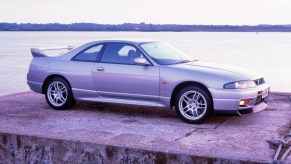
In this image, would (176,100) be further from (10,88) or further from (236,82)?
(10,88)

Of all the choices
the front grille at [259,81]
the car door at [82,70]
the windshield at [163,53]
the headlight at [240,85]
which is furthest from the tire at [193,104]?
the car door at [82,70]

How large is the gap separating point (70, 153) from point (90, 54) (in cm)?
262

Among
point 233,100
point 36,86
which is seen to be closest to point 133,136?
point 233,100

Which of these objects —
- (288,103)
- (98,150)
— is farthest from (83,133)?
(288,103)

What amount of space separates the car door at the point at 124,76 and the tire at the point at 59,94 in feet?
2.33

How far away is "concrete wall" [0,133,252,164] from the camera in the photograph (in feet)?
19.3

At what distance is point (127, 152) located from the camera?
6.06 metres

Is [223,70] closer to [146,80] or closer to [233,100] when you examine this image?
[233,100]

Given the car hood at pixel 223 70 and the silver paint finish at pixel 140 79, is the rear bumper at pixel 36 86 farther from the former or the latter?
the car hood at pixel 223 70

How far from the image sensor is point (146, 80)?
25.5 ft

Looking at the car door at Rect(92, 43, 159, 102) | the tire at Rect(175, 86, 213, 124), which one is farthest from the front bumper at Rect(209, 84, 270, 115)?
the car door at Rect(92, 43, 159, 102)

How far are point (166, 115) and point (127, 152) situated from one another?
2412 millimetres

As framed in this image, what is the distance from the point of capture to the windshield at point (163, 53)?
8.02 metres

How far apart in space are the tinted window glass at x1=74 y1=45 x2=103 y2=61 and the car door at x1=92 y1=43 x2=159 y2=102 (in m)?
0.18
